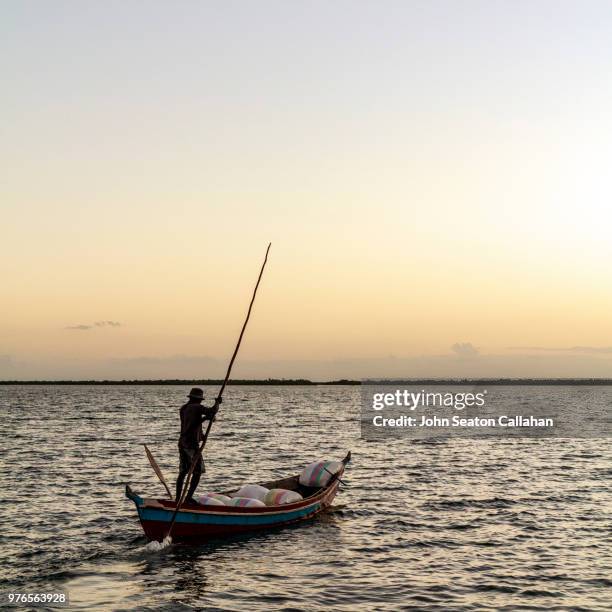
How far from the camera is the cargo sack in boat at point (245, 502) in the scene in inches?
802

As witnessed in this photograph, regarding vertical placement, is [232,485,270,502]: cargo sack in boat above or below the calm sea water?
above

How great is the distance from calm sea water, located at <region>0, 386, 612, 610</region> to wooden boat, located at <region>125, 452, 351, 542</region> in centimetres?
46

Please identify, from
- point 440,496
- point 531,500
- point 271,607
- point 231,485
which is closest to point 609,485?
point 531,500

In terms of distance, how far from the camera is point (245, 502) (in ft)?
67.3

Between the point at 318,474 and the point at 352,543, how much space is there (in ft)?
18.8

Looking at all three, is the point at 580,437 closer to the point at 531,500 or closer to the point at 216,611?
the point at 531,500

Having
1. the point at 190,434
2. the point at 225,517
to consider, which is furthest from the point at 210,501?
the point at 190,434

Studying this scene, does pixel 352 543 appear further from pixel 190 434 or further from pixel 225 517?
pixel 190 434

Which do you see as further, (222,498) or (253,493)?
(253,493)

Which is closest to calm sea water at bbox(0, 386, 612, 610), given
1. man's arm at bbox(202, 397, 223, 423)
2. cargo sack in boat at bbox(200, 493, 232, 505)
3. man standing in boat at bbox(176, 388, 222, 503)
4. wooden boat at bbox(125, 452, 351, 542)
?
wooden boat at bbox(125, 452, 351, 542)

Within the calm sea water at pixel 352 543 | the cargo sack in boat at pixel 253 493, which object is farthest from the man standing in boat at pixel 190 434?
the cargo sack in boat at pixel 253 493

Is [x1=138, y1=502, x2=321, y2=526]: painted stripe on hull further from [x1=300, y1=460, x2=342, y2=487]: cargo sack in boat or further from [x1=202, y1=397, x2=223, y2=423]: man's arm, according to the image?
[x1=202, y1=397, x2=223, y2=423]: man's arm

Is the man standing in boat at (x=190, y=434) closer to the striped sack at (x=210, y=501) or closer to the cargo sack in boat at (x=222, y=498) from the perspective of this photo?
the striped sack at (x=210, y=501)

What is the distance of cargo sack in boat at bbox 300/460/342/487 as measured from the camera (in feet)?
81.8
